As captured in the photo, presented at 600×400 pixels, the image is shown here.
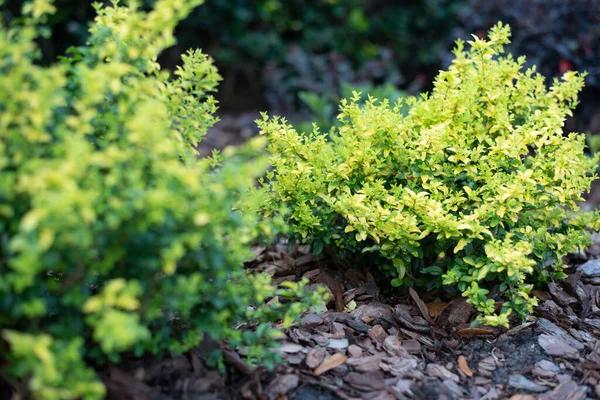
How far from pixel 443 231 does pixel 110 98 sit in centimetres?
139

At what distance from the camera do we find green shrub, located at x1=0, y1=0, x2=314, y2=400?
5.17 feet

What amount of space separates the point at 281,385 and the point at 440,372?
653mm

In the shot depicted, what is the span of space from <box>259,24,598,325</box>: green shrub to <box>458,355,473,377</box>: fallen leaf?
0.71 ft

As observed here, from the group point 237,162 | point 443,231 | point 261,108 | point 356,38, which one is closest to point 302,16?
point 356,38

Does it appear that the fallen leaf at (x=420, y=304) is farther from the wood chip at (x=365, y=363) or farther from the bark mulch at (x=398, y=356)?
the wood chip at (x=365, y=363)

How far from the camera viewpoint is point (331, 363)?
238cm

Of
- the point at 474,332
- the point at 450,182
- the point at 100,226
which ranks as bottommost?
the point at 474,332

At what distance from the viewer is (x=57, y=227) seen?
155cm

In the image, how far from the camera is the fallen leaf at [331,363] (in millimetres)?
2338

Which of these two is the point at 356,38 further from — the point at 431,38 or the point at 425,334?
the point at 425,334

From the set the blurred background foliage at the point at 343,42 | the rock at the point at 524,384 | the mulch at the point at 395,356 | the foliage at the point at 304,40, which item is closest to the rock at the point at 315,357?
the mulch at the point at 395,356

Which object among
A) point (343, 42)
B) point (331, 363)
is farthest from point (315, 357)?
Result: point (343, 42)

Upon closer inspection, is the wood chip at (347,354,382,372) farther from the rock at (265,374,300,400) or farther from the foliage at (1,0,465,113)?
the foliage at (1,0,465,113)

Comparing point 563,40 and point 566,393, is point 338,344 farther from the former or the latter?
point 563,40
